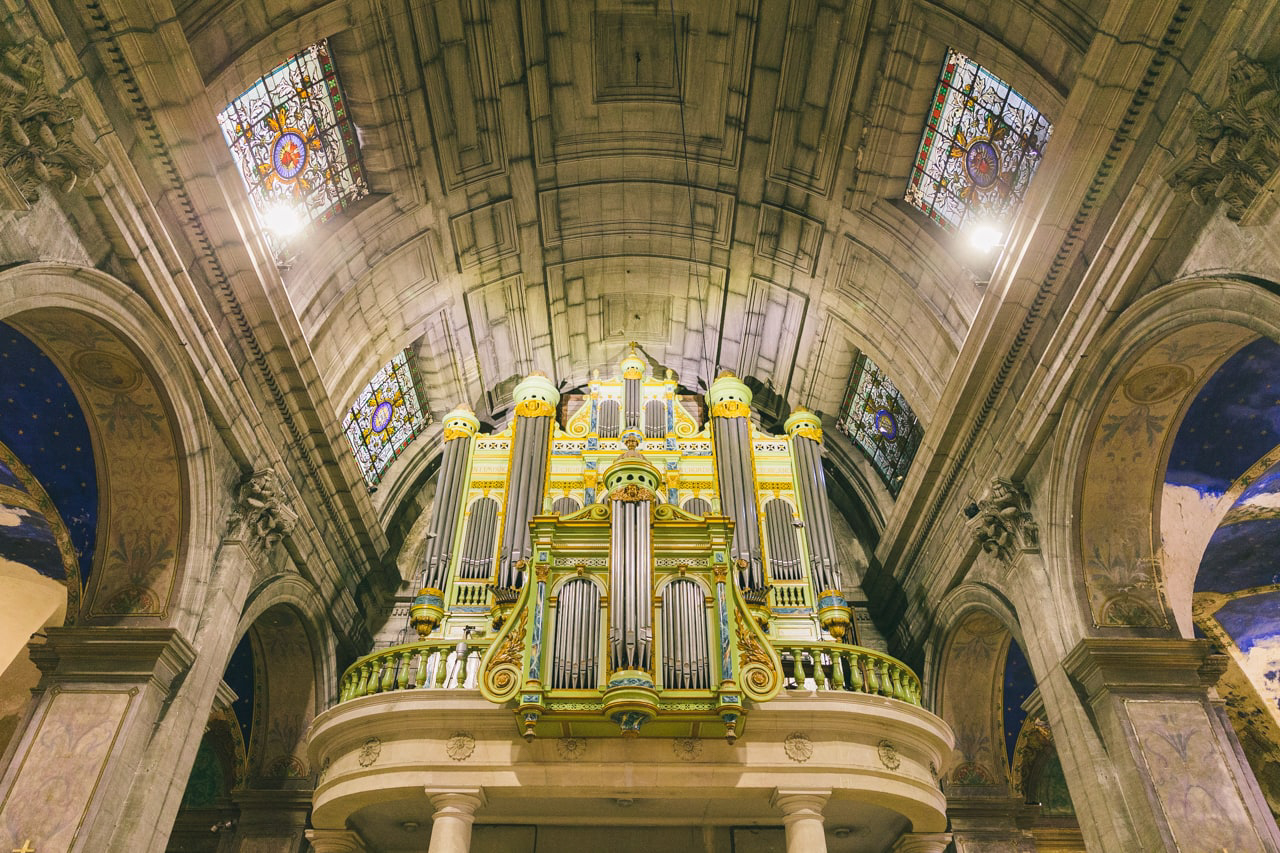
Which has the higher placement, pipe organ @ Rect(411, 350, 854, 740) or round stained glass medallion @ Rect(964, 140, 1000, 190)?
round stained glass medallion @ Rect(964, 140, 1000, 190)

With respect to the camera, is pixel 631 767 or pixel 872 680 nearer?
pixel 631 767

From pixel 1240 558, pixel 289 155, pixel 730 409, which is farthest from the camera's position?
pixel 730 409

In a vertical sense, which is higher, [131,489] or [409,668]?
[131,489]

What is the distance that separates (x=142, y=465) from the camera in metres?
8.13

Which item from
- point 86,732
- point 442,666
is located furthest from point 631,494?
point 86,732

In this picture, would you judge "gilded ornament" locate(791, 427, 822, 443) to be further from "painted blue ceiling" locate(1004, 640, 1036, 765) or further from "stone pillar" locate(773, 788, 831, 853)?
"stone pillar" locate(773, 788, 831, 853)

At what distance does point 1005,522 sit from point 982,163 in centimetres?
388

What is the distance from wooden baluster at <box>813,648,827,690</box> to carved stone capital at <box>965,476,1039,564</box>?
2239mm

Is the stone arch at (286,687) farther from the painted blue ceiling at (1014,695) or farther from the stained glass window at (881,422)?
the painted blue ceiling at (1014,695)

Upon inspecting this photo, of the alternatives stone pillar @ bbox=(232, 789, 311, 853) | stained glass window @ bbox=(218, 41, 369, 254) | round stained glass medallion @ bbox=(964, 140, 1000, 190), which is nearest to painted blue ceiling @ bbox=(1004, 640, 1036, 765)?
round stained glass medallion @ bbox=(964, 140, 1000, 190)

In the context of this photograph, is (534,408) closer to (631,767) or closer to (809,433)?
(809,433)

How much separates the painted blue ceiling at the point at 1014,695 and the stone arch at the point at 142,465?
9.38m

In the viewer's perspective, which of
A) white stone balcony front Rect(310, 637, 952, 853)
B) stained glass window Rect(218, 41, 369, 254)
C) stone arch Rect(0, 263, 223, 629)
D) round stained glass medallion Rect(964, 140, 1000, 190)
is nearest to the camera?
white stone balcony front Rect(310, 637, 952, 853)

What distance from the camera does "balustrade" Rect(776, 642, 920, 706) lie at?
26.0 feet
